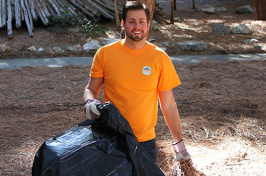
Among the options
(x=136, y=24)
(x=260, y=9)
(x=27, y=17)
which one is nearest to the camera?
(x=136, y=24)

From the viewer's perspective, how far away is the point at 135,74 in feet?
7.45

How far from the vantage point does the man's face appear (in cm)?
224

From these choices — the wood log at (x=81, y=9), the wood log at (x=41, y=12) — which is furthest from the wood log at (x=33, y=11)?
the wood log at (x=81, y=9)

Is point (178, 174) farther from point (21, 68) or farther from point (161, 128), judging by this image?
point (21, 68)

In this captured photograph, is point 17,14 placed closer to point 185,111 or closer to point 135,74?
point 185,111

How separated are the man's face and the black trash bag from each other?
1.86 feet

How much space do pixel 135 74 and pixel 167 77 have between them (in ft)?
0.81

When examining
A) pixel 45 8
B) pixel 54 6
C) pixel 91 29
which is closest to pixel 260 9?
pixel 91 29

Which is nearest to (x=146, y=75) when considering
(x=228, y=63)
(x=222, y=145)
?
(x=222, y=145)

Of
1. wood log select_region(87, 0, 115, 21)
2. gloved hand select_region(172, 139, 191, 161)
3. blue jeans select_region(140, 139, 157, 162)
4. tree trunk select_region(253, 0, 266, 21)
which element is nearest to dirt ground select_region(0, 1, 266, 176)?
gloved hand select_region(172, 139, 191, 161)

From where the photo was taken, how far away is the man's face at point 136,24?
2.24 m

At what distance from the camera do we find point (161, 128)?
4516 millimetres

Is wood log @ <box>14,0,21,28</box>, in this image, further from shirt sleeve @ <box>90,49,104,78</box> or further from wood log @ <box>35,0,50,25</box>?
shirt sleeve @ <box>90,49,104,78</box>

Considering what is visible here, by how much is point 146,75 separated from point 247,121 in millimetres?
2974
